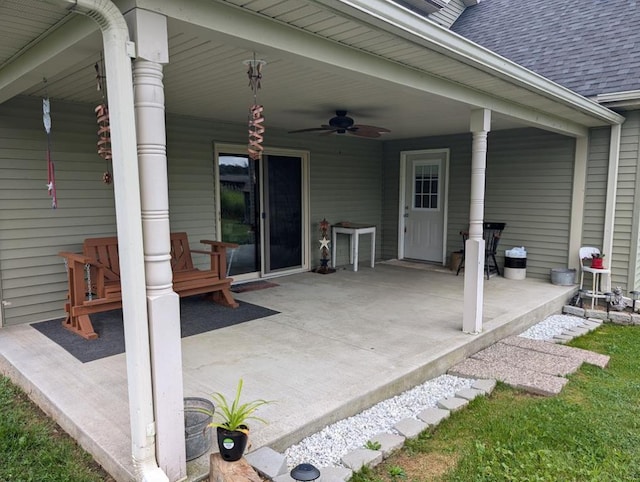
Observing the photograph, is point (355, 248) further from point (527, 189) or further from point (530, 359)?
point (530, 359)

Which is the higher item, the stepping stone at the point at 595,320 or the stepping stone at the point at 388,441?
the stepping stone at the point at 388,441

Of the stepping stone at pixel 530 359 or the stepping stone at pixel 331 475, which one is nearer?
the stepping stone at pixel 331 475

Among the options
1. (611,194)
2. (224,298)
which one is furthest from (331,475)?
(611,194)

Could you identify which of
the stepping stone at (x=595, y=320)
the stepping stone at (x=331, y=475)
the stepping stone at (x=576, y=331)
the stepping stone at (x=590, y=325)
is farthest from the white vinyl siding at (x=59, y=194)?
the stepping stone at (x=595, y=320)

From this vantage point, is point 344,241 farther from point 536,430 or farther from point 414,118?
point 536,430

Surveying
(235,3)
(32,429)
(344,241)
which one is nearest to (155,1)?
(235,3)

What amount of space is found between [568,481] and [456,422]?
697 mm

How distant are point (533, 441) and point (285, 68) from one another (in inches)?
116

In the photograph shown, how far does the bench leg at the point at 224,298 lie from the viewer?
16.0ft

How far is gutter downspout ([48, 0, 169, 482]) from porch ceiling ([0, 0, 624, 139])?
7.8 inches

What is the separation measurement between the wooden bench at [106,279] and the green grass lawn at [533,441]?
2.72 m

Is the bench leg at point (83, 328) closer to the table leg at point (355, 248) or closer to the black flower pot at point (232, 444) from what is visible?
the black flower pot at point (232, 444)

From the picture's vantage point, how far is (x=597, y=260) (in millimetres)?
5754

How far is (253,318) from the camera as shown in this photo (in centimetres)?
448
